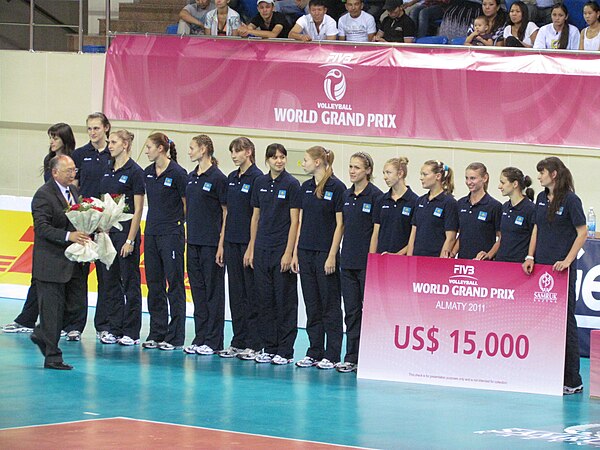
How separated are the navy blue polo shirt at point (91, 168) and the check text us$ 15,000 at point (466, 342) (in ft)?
13.0

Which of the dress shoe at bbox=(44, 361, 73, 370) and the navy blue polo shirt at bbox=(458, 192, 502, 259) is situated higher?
the navy blue polo shirt at bbox=(458, 192, 502, 259)

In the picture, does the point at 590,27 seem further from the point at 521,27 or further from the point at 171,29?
the point at 171,29

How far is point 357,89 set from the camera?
16109 millimetres

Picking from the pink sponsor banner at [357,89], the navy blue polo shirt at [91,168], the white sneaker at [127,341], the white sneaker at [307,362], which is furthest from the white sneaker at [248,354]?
the pink sponsor banner at [357,89]

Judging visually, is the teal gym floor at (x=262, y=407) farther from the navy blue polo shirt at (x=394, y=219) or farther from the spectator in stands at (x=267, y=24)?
the spectator in stands at (x=267, y=24)

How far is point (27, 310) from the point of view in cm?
1441

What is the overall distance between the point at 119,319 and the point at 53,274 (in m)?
2.20

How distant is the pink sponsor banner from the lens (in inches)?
595

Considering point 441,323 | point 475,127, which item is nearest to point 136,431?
point 441,323

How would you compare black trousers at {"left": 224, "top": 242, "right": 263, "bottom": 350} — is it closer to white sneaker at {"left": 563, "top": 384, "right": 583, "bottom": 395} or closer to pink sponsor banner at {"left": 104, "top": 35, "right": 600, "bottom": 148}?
white sneaker at {"left": 563, "top": 384, "right": 583, "bottom": 395}

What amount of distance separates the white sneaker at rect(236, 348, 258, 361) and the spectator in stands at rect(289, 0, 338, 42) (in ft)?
18.4

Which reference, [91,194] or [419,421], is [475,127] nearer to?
[91,194]

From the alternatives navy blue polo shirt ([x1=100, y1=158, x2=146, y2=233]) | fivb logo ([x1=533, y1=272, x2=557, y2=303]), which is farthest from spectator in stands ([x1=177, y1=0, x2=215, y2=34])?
fivb logo ([x1=533, y1=272, x2=557, y2=303])

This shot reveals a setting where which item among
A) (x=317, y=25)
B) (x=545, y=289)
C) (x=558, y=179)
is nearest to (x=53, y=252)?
(x=545, y=289)
